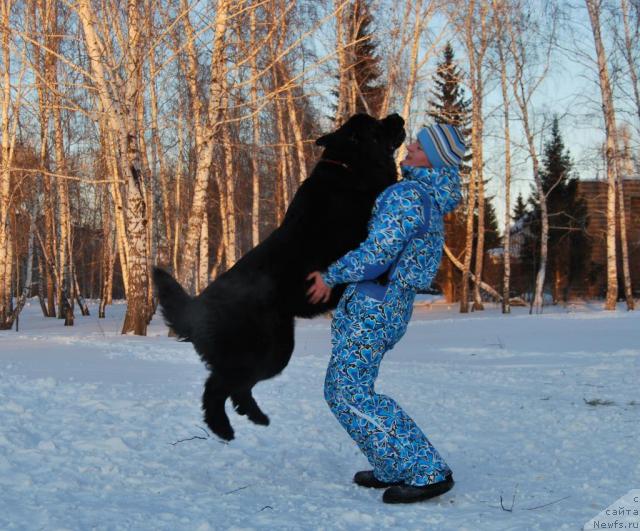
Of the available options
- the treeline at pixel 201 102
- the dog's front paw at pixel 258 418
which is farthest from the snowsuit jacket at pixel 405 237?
the treeline at pixel 201 102

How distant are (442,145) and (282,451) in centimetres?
183

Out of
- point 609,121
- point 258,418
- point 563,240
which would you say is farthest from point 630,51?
point 258,418

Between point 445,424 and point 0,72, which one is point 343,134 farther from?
point 0,72

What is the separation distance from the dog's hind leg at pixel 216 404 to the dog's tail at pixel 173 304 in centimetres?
22

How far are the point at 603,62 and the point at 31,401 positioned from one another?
18.6m

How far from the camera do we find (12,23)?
540 inches

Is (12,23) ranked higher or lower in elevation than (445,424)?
higher

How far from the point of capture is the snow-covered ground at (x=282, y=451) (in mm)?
2393

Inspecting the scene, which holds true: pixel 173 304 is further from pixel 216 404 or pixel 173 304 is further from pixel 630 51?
pixel 630 51

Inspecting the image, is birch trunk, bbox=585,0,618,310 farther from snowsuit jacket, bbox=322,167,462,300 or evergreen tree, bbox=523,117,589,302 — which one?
snowsuit jacket, bbox=322,167,462,300

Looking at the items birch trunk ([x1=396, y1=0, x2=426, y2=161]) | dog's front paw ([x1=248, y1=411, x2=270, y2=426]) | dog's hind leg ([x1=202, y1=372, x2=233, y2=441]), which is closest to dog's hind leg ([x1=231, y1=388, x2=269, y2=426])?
dog's front paw ([x1=248, y1=411, x2=270, y2=426])

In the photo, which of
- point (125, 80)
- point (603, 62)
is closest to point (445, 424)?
point (125, 80)

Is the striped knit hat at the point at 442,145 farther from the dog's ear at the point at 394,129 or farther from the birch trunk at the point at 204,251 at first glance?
the birch trunk at the point at 204,251

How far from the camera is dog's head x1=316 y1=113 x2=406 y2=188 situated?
2.70 m
